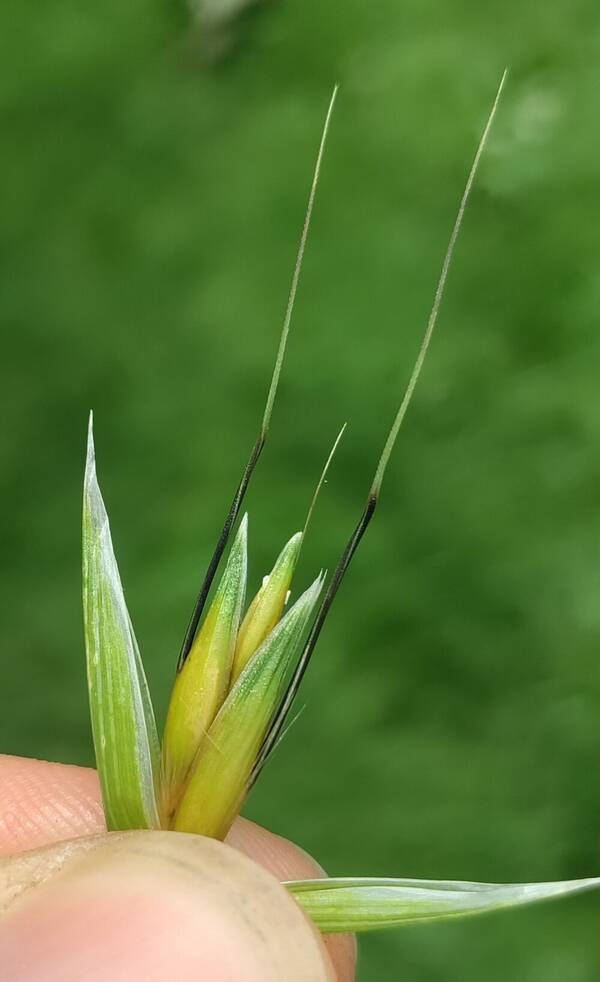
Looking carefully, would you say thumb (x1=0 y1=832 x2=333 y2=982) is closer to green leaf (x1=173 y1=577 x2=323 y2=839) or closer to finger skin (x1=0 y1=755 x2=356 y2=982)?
Result: green leaf (x1=173 y1=577 x2=323 y2=839)

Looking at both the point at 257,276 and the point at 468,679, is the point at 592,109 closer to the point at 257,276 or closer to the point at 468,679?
the point at 257,276

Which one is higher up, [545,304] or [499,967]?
[545,304]

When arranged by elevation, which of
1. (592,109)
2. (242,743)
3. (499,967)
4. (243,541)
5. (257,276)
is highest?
(592,109)

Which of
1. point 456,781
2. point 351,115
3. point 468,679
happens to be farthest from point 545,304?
point 456,781

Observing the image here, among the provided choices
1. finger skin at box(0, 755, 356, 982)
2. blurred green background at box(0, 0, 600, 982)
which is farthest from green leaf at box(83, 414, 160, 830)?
blurred green background at box(0, 0, 600, 982)

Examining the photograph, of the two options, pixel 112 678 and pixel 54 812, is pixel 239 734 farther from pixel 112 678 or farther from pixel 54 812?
pixel 54 812

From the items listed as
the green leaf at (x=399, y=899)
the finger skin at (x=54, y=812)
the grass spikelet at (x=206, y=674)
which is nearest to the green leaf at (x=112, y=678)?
the grass spikelet at (x=206, y=674)

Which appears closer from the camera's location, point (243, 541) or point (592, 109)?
point (243, 541)
